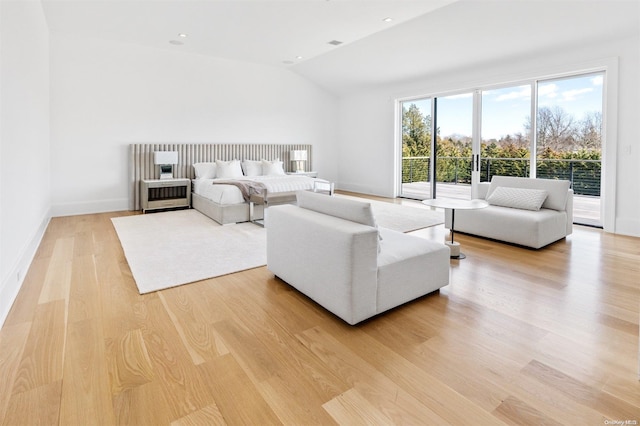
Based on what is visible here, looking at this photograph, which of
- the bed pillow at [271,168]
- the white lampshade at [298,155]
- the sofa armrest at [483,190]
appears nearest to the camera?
the sofa armrest at [483,190]

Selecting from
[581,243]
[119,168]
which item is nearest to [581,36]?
[581,243]

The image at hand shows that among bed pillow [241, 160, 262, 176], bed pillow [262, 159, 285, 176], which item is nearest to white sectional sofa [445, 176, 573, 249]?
bed pillow [262, 159, 285, 176]

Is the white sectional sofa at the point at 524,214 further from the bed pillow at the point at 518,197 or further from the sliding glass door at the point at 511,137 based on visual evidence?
the sliding glass door at the point at 511,137

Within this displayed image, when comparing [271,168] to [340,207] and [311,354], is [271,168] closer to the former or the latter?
[340,207]

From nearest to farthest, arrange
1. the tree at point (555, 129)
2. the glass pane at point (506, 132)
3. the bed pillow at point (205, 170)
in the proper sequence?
the tree at point (555, 129) → the glass pane at point (506, 132) → the bed pillow at point (205, 170)

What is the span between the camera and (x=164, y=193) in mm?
7012

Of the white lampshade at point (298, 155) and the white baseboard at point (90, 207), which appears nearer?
the white baseboard at point (90, 207)

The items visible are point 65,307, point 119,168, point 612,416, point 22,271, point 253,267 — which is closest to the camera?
point 612,416

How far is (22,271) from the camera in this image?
311 centimetres

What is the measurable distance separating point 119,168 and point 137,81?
65.3 inches

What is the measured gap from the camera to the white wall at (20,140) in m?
Result: 2.62

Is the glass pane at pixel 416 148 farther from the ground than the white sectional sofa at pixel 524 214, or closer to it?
farther from the ground

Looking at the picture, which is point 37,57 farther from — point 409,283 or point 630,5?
point 630,5

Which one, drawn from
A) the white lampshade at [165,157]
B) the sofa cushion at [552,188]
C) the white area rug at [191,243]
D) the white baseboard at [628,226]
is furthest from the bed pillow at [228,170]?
the white baseboard at [628,226]
